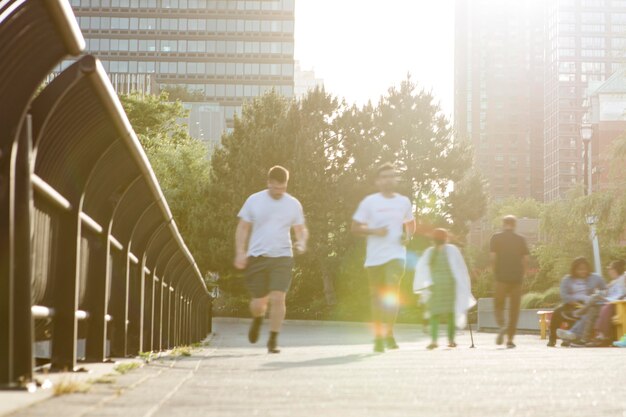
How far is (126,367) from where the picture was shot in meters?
7.51

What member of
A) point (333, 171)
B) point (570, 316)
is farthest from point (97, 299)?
point (333, 171)

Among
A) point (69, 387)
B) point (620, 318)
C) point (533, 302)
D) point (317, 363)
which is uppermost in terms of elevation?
point (69, 387)

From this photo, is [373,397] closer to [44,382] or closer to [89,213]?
[44,382]

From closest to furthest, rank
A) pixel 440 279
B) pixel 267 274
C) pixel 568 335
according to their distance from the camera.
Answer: pixel 267 274
pixel 440 279
pixel 568 335

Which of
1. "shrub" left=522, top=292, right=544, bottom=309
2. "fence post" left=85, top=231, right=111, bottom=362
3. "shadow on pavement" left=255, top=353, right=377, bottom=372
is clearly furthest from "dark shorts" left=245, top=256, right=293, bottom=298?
"shrub" left=522, top=292, right=544, bottom=309

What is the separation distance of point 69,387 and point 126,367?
2171 mm

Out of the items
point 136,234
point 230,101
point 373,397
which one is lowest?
point 373,397

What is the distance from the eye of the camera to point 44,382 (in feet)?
18.1

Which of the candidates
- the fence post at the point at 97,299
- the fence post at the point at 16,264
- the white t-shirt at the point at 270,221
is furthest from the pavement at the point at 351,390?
the white t-shirt at the point at 270,221

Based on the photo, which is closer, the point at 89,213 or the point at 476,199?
the point at 89,213

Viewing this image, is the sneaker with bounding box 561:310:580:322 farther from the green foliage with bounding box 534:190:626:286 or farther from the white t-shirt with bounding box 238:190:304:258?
the green foliage with bounding box 534:190:626:286

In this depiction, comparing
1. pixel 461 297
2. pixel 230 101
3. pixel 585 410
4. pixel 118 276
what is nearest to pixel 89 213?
pixel 118 276

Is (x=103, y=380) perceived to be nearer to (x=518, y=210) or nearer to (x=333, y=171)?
(x=333, y=171)

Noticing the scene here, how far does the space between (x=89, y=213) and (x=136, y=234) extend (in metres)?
2.70
